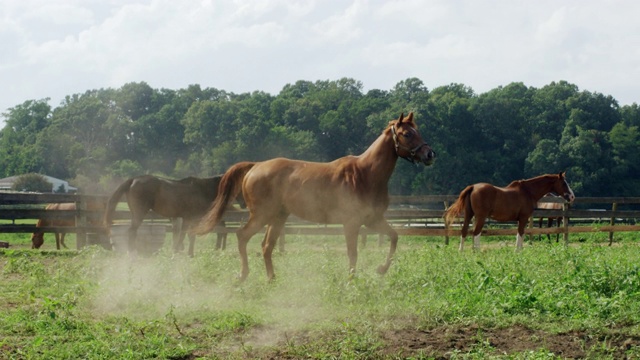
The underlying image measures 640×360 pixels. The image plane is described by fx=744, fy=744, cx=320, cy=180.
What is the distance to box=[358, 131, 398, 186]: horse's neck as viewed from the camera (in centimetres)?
882

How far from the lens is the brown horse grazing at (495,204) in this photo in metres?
16.1

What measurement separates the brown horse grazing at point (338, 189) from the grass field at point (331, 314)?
1.81 ft

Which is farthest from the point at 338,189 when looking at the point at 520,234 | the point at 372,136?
Result: the point at 372,136

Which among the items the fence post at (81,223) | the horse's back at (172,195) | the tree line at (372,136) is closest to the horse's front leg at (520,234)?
the horse's back at (172,195)

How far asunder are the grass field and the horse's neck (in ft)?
3.77

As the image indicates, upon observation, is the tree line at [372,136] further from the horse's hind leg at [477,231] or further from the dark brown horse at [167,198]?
the dark brown horse at [167,198]

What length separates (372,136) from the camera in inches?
2788

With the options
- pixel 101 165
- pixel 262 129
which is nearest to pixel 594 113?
pixel 262 129

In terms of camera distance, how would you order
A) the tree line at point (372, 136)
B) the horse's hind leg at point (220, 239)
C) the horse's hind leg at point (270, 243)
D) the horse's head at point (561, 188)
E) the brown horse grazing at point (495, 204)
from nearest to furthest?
the horse's hind leg at point (270, 243)
the brown horse grazing at point (495, 204)
the horse's hind leg at point (220, 239)
the horse's head at point (561, 188)
the tree line at point (372, 136)

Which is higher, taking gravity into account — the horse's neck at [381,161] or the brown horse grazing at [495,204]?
the horse's neck at [381,161]

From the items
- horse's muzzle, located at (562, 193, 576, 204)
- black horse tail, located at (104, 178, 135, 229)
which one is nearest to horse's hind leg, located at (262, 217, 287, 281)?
black horse tail, located at (104, 178, 135, 229)

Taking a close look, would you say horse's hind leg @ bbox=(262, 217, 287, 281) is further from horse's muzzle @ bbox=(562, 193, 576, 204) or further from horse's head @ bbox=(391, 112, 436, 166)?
horse's muzzle @ bbox=(562, 193, 576, 204)

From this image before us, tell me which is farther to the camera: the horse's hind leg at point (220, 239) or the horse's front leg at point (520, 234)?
the horse's hind leg at point (220, 239)

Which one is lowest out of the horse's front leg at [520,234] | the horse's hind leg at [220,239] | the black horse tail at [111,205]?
the horse's hind leg at [220,239]
